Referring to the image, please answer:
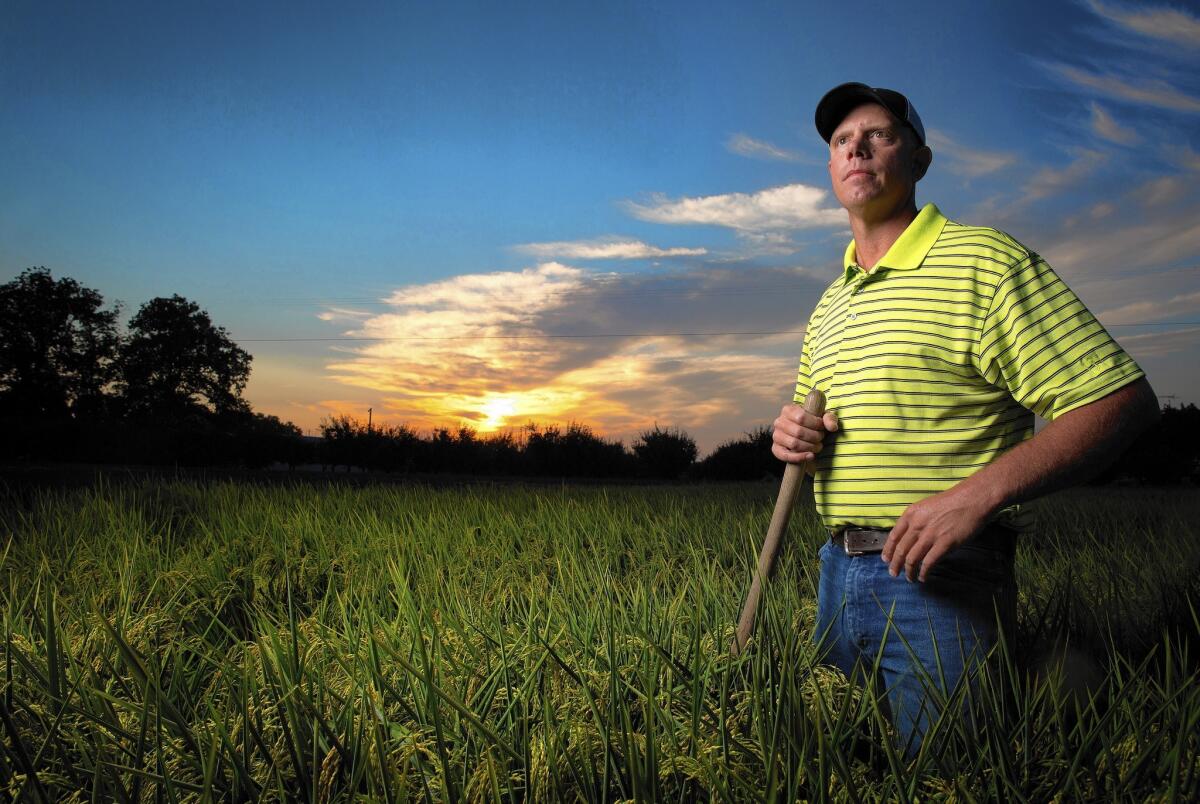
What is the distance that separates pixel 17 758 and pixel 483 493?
7229 mm

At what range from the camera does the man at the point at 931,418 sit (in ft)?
6.28

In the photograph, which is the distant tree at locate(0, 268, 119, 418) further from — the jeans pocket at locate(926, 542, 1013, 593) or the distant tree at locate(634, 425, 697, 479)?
the jeans pocket at locate(926, 542, 1013, 593)

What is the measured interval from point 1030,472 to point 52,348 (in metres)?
48.6

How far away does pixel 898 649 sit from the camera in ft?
6.98

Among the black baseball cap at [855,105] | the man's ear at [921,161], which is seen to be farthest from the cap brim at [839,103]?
the man's ear at [921,161]

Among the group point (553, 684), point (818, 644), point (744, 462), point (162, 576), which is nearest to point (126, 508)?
point (162, 576)

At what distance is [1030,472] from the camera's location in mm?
1850

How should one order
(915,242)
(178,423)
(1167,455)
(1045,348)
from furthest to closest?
1. (178,423)
2. (1167,455)
3. (915,242)
4. (1045,348)

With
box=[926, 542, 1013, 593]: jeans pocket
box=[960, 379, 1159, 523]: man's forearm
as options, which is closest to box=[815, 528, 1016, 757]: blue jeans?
box=[926, 542, 1013, 593]: jeans pocket

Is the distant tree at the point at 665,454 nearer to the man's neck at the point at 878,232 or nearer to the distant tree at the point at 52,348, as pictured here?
the man's neck at the point at 878,232

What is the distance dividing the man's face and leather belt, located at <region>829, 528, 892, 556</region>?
2.81 feet

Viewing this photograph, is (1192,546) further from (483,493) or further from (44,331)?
(44,331)

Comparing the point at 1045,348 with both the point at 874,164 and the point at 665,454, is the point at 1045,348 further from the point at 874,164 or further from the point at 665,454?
the point at 665,454

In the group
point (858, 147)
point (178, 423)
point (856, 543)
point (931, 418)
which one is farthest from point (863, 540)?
point (178, 423)
